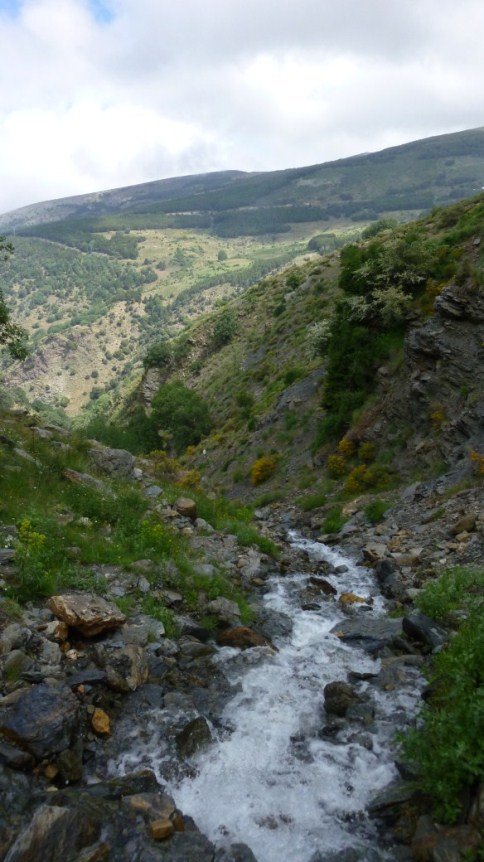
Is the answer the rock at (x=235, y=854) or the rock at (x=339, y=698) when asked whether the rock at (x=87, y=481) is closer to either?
the rock at (x=339, y=698)

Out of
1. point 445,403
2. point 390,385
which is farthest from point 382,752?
point 390,385

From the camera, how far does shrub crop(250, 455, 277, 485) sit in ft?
92.9

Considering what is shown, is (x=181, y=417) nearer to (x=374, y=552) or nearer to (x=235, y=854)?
A: (x=374, y=552)

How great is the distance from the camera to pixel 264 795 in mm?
6203

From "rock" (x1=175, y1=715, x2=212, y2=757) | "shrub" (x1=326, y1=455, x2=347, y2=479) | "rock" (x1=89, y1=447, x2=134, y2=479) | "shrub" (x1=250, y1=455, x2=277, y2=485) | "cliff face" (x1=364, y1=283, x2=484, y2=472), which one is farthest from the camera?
"shrub" (x1=250, y1=455, x2=277, y2=485)

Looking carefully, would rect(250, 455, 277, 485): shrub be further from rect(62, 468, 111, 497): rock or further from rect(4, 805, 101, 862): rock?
rect(4, 805, 101, 862): rock

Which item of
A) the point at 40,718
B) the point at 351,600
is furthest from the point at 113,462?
the point at 40,718

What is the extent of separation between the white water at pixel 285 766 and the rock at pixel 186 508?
6630 millimetres

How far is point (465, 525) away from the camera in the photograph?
1342 cm

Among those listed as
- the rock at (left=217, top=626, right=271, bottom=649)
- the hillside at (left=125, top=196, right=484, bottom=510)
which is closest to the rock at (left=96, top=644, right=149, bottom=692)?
the rock at (left=217, top=626, right=271, bottom=649)

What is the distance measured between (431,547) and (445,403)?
8.11 m

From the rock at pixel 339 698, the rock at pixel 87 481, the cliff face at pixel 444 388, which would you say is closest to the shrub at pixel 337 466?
the cliff face at pixel 444 388

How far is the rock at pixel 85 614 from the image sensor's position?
7.95 metres

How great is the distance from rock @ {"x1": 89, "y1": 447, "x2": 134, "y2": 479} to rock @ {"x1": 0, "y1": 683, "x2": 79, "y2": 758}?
10694 millimetres
